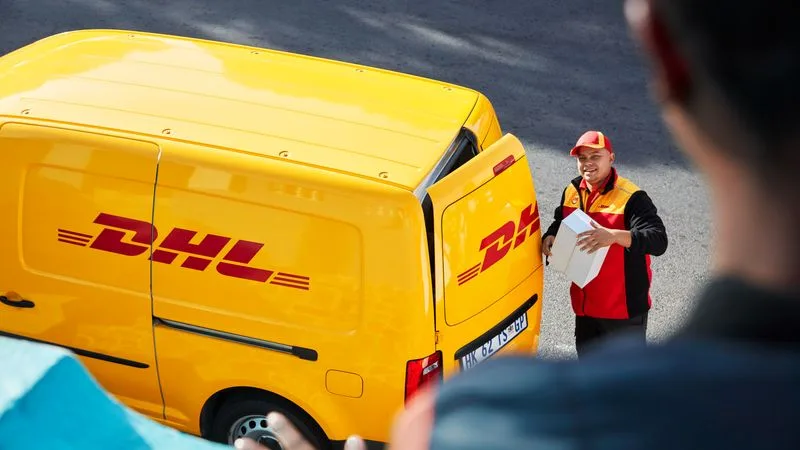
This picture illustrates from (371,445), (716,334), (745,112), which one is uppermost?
(745,112)

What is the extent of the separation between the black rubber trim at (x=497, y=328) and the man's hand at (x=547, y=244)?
237mm

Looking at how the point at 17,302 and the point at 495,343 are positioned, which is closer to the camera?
the point at 495,343

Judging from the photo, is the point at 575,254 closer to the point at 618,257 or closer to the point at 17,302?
the point at 618,257

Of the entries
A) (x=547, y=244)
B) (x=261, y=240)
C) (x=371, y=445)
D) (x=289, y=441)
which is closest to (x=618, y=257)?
(x=547, y=244)

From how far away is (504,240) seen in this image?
18.7 ft

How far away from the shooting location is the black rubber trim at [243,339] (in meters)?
5.46

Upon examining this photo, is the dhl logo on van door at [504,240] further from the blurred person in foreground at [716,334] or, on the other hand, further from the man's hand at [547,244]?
the blurred person in foreground at [716,334]

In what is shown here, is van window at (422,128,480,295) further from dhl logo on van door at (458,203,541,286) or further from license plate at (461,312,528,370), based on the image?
license plate at (461,312,528,370)

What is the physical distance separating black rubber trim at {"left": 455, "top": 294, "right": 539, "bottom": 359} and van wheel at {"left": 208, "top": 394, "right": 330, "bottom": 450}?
83cm

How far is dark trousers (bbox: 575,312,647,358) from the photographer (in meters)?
6.18

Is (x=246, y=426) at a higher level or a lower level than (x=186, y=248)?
lower

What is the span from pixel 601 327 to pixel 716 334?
5484 millimetres

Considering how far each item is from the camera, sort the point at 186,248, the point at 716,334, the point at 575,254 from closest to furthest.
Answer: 1. the point at 716,334
2. the point at 186,248
3. the point at 575,254

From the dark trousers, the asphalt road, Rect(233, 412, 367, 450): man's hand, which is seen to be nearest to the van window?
the dark trousers
